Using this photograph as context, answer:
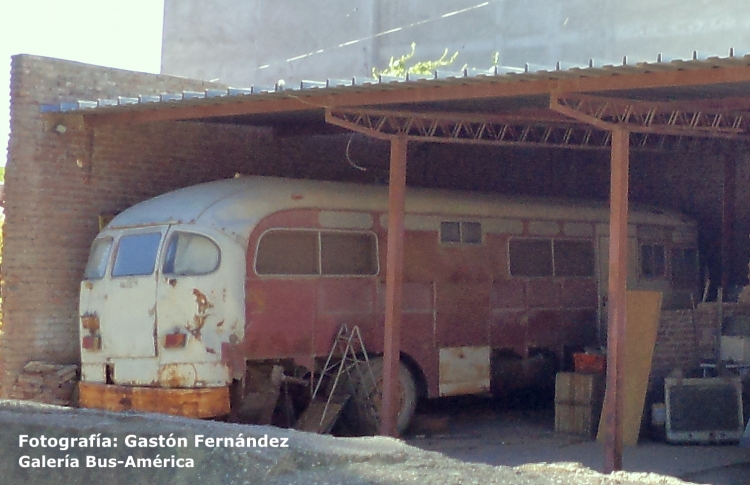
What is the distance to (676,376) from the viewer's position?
38.8 ft

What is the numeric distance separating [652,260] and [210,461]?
991cm

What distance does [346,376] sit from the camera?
11812 mm

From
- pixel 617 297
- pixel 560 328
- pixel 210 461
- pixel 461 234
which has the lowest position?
pixel 210 461

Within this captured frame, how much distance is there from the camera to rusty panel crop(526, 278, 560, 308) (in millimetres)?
13719

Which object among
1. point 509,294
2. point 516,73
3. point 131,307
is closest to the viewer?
point 516,73

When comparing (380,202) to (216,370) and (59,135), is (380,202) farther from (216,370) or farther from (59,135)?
(59,135)

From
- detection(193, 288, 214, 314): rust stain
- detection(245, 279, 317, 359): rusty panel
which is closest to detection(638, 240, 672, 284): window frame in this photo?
detection(245, 279, 317, 359): rusty panel

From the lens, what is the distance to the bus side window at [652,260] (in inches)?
605

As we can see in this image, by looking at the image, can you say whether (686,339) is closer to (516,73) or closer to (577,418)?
(577,418)

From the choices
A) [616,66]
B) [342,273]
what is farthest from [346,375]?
[616,66]

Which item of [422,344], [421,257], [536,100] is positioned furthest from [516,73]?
[422,344]

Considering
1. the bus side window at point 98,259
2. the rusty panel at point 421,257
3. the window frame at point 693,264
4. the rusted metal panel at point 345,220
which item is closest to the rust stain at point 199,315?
the bus side window at point 98,259

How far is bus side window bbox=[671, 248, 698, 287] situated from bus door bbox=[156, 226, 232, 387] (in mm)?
7618

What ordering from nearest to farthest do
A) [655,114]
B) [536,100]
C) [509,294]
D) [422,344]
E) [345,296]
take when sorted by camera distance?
[536,100]
[655,114]
[345,296]
[422,344]
[509,294]
